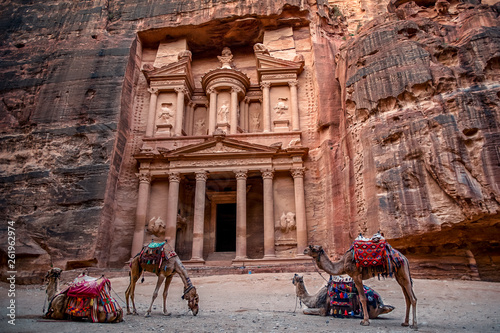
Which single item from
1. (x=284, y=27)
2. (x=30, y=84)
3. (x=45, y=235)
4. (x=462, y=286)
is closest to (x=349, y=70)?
(x=284, y=27)

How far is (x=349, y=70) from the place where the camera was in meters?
16.1

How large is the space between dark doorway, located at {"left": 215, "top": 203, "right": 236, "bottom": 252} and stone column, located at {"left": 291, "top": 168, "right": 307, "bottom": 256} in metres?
5.14

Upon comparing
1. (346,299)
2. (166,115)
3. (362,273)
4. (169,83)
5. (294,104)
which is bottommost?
(346,299)

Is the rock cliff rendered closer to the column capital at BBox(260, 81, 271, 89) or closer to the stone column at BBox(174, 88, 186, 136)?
the stone column at BBox(174, 88, 186, 136)

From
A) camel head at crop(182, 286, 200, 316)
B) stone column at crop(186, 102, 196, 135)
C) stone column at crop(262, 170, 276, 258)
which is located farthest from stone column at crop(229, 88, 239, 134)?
camel head at crop(182, 286, 200, 316)

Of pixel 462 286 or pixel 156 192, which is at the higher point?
pixel 156 192

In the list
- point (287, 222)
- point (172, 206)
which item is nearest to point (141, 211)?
point (172, 206)

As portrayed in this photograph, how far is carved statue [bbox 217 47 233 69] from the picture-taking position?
22.3m

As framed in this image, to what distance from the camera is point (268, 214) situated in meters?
17.2

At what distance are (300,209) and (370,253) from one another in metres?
10.6

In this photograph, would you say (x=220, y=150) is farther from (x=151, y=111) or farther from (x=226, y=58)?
(x=226, y=58)

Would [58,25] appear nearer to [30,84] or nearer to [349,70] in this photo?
[30,84]

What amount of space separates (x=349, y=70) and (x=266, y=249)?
30.4ft

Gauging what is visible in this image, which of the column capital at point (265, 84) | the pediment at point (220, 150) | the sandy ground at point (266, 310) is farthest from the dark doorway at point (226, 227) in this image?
the sandy ground at point (266, 310)
